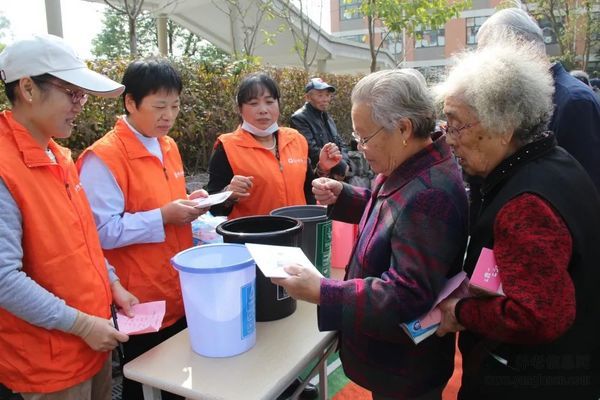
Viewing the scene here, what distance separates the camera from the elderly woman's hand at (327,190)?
1898 millimetres

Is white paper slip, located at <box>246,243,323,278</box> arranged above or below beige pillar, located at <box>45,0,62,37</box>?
below

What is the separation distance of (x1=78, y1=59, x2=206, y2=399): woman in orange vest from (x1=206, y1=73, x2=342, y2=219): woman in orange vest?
0.49 meters

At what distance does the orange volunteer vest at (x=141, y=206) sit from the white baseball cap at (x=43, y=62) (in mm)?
346

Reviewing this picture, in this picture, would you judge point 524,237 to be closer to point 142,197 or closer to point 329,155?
point 142,197

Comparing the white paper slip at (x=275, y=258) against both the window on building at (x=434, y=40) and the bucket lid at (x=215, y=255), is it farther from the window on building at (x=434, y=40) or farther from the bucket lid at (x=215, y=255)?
the window on building at (x=434, y=40)

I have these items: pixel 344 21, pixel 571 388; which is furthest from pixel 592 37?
pixel 571 388

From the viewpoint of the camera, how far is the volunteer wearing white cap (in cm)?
129

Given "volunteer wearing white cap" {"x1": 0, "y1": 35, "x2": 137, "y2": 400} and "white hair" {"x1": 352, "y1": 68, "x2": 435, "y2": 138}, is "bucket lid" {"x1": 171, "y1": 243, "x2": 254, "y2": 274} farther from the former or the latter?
"white hair" {"x1": 352, "y1": 68, "x2": 435, "y2": 138}

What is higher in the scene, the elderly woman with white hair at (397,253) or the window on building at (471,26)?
the window on building at (471,26)

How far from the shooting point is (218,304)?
1.35 metres

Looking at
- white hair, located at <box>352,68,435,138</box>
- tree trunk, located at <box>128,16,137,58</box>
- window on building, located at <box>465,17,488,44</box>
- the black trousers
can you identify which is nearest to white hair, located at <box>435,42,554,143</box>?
white hair, located at <box>352,68,435,138</box>

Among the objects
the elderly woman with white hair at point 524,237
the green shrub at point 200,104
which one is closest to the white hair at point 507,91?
the elderly woman with white hair at point 524,237

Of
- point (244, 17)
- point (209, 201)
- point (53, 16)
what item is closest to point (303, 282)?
point (209, 201)

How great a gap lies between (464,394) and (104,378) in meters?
1.28
